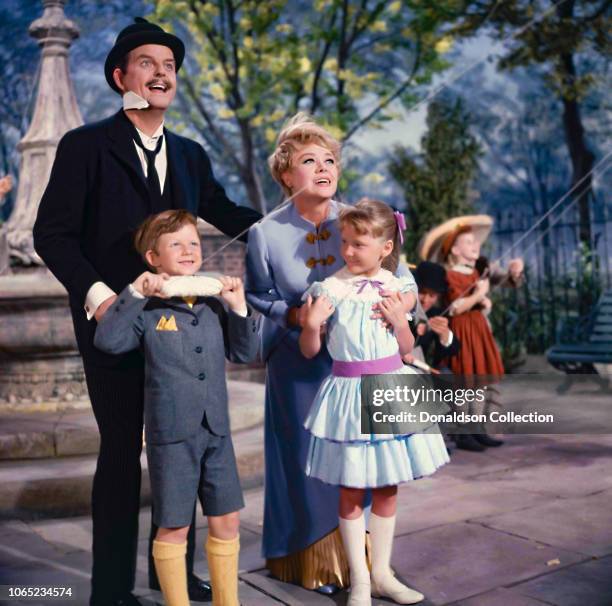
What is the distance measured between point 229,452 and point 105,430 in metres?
0.44

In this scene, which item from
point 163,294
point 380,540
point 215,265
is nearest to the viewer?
point 163,294

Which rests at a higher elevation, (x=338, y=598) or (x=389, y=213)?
(x=389, y=213)

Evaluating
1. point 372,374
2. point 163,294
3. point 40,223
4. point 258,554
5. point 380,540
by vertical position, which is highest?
point 40,223

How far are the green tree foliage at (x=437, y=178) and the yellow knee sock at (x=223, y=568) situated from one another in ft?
22.0

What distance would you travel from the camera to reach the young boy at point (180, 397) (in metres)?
2.70

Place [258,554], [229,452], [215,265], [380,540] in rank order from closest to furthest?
[229,452], [380,540], [258,554], [215,265]

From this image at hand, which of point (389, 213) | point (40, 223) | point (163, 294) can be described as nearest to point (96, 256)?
point (40, 223)

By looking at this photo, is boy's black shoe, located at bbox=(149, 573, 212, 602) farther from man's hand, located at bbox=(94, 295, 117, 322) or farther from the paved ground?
man's hand, located at bbox=(94, 295, 117, 322)

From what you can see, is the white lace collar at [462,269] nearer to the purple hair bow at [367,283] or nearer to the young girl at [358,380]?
the young girl at [358,380]

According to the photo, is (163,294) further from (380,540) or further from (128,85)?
(380,540)

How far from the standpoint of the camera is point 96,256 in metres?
2.97

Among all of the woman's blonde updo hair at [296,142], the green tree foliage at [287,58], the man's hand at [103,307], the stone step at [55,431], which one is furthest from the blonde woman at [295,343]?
the green tree foliage at [287,58]

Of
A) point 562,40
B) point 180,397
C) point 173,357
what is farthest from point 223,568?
point 562,40

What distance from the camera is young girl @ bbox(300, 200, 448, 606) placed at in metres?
2.89
